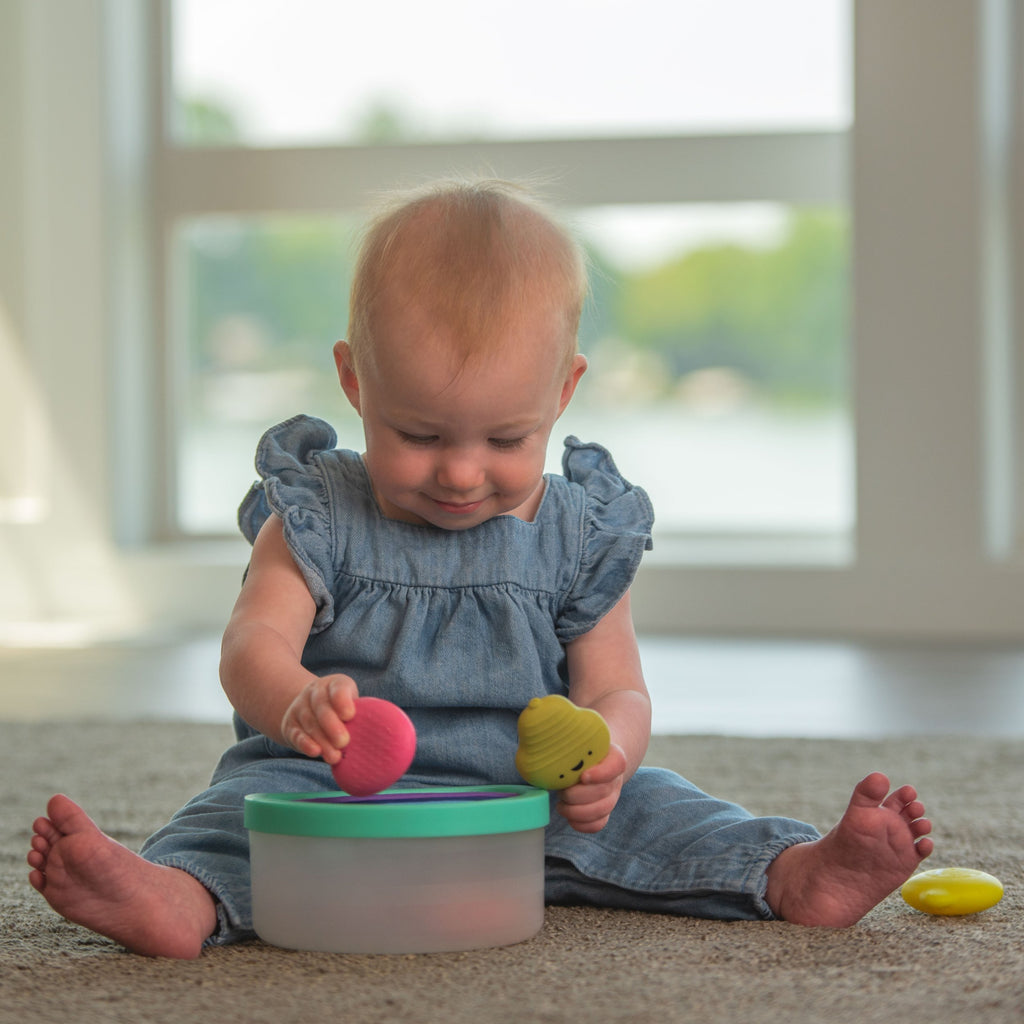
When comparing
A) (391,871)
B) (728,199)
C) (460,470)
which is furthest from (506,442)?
A: (728,199)

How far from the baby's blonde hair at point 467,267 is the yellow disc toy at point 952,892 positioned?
0.39 m

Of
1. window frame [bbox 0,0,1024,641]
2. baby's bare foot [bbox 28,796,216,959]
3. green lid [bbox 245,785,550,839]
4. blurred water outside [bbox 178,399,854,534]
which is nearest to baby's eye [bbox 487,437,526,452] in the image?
green lid [bbox 245,785,550,839]

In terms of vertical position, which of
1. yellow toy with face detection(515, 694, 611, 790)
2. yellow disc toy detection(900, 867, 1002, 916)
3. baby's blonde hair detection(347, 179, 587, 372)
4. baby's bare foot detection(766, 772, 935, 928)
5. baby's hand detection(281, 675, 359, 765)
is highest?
baby's blonde hair detection(347, 179, 587, 372)

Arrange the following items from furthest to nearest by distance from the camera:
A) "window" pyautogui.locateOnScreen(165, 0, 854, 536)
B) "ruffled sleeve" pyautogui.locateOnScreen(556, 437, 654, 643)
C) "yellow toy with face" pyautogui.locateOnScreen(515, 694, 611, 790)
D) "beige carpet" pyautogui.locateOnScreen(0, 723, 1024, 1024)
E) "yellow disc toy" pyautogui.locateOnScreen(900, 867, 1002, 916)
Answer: "window" pyautogui.locateOnScreen(165, 0, 854, 536), "ruffled sleeve" pyautogui.locateOnScreen(556, 437, 654, 643), "yellow disc toy" pyautogui.locateOnScreen(900, 867, 1002, 916), "yellow toy with face" pyautogui.locateOnScreen(515, 694, 611, 790), "beige carpet" pyautogui.locateOnScreen(0, 723, 1024, 1024)

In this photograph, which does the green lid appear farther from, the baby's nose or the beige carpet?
the baby's nose

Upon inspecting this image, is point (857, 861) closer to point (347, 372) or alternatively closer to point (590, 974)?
point (590, 974)

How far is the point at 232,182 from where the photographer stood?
3.19 m

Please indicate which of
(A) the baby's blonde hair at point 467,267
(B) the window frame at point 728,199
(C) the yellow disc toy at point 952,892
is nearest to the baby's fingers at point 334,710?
(A) the baby's blonde hair at point 467,267

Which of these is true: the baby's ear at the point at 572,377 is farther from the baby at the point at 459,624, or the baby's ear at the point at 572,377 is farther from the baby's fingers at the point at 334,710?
the baby's fingers at the point at 334,710

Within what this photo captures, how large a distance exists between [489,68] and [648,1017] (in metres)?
2.78

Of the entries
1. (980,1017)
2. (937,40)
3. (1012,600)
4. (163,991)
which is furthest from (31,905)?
(937,40)

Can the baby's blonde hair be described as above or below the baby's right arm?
above

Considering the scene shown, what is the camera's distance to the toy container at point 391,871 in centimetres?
78

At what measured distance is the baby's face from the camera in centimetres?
87
